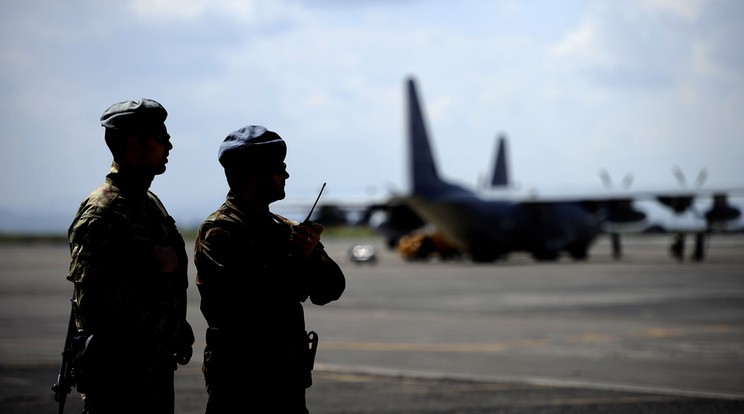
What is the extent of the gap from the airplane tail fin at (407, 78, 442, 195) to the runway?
20.2 m

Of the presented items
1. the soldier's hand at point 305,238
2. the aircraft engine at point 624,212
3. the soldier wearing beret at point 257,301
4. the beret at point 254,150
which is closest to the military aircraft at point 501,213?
the aircraft engine at point 624,212

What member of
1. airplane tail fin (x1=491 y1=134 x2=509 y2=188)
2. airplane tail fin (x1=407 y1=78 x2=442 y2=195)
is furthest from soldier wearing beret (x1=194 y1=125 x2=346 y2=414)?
airplane tail fin (x1=491 y1=134 x2=509 y2=188)

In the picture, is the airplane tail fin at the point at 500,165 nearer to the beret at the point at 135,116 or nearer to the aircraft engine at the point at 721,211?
the aircraft engine at the point at 721,211

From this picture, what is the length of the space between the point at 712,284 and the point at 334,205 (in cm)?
3005

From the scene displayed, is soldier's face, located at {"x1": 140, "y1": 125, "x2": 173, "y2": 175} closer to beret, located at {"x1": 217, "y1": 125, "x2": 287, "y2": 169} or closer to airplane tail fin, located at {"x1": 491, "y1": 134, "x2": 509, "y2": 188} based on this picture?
beret, located at {"x1": 217, "y1": 125, "x2": 287, "y2": 169}

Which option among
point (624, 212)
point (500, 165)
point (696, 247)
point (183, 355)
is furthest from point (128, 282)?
point (500, 165)

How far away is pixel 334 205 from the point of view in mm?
57125

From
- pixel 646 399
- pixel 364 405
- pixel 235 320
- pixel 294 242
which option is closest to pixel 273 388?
pixel 235 320

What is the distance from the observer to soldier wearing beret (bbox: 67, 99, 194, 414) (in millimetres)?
4508

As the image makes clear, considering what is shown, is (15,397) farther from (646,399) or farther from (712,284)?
(712,284)

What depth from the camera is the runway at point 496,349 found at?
10.5 metres

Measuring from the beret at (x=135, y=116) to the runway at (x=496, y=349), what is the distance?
5.57 m

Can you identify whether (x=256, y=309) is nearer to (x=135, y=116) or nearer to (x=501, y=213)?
(x=135, y=116)

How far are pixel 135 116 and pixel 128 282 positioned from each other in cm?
74
